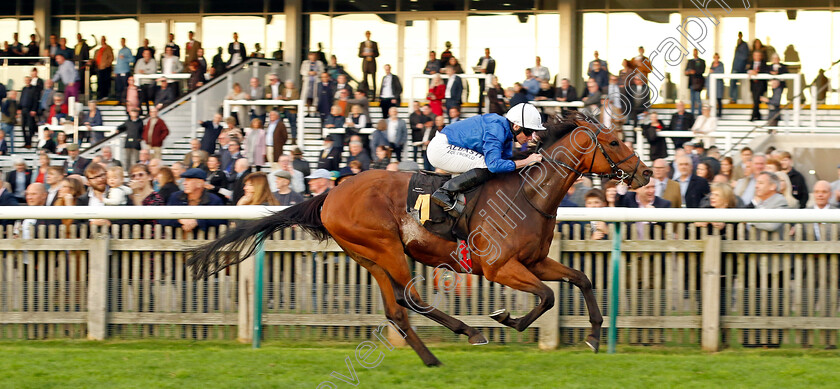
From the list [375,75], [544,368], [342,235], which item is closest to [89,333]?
[342,235]

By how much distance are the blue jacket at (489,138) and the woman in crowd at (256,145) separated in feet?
20.3

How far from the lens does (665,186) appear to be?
784 cm

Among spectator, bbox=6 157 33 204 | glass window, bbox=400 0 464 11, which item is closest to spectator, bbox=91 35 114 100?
spectator, bbox=6 157 33 204

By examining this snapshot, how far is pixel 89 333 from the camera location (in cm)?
656

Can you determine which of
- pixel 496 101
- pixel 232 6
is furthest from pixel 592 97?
pixel 232 6

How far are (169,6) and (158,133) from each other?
21.4 feet

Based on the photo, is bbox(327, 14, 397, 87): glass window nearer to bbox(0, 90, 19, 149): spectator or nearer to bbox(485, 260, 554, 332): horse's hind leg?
bbox(0, 90, 19, 149): spectator

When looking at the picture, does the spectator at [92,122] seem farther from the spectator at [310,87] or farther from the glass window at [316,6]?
the glass window at [316,6]

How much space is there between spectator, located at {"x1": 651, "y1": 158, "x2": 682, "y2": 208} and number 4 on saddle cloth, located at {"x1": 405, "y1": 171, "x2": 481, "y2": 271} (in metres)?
2.50

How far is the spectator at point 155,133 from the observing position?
489 inches

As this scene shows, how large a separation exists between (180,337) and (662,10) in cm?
1235

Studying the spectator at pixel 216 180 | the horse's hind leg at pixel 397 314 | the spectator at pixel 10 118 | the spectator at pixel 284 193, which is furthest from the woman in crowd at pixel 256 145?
the horse's hind leg at pixel 397 314

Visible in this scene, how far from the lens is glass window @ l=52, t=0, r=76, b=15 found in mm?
18547

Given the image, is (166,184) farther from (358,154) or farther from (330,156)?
(330,156)
